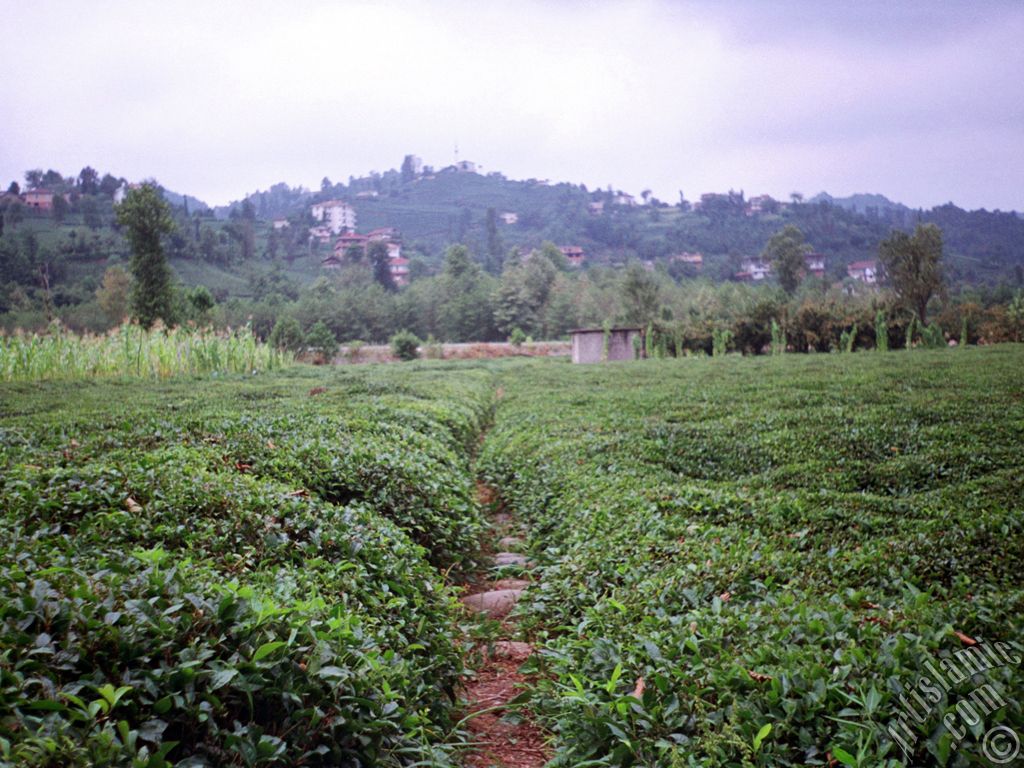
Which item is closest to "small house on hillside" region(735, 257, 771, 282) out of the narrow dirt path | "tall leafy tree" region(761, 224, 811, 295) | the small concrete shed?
"tall leafy tree" region(761, 224, 811, 295)

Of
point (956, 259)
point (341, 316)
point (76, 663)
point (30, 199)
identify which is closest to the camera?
point (76, 663)

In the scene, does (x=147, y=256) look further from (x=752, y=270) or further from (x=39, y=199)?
(x=752, y=270)

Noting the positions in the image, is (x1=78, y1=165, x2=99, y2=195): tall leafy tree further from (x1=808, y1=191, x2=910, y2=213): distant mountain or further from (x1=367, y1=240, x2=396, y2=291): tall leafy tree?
(x1=808, y1=191, x2=910, y2=213): distant mountain

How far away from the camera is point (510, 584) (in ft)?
15.3

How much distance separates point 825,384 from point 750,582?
26.7 feet

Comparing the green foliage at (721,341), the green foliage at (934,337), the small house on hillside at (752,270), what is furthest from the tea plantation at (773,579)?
the small house on hillside at (752,270)

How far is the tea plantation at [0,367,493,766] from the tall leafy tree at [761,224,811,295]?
53.6 m

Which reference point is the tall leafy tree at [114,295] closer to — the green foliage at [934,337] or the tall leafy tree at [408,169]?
the green foliage at [934,337]

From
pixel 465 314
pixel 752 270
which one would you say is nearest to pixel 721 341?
pixel 465 314

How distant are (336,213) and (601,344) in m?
91.2

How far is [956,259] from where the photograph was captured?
27.9 meters

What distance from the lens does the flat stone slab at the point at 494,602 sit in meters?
4.16

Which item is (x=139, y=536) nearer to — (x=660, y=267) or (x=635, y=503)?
(x=635, y=503)

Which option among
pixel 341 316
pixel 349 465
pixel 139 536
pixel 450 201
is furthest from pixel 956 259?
pixel 450 201
